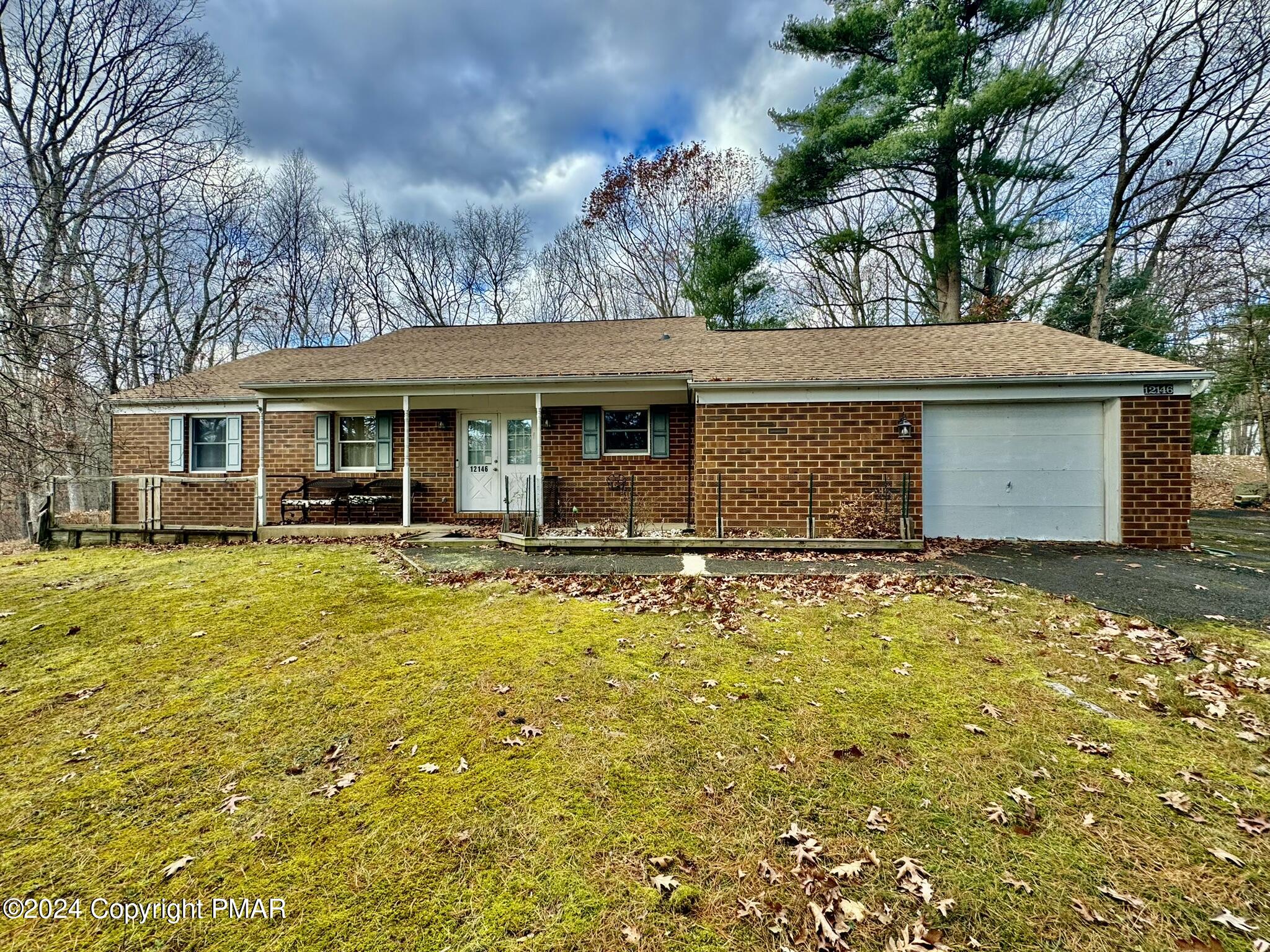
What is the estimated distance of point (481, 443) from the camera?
11.4 meters

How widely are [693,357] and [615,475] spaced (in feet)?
10.1

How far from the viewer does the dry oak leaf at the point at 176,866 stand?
6.29 ft

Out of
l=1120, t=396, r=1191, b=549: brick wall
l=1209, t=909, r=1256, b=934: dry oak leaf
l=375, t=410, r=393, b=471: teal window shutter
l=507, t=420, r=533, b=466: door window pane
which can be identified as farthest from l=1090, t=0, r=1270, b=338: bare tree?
l=375, t=410, r=393, b=471: teal window shutter

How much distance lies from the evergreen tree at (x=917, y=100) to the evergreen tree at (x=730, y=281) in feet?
7.43

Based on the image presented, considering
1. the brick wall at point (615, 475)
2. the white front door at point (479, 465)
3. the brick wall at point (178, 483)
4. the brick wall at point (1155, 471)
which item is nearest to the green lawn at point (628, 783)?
the brick wall at point (1155, 471)

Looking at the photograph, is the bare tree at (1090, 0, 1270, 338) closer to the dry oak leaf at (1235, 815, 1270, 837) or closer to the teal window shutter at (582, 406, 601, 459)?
the teal window shutter at (582, 406, 601, 459)

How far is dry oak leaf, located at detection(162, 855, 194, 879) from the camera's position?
1916 mm

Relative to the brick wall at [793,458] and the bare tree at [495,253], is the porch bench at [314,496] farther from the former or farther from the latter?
the bare tree at [495,253]

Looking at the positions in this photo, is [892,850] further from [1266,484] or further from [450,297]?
[450,297]

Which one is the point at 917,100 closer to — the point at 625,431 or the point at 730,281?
the point at 730,281

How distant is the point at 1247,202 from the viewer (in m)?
13.9

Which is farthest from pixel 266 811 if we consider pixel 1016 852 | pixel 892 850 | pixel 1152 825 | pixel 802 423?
pixel 802 423

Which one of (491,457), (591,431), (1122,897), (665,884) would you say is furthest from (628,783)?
(491,457)

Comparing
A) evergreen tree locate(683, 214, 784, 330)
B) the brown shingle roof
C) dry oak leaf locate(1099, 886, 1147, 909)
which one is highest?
evergreen tree locate(683, 214, 784, 330)
